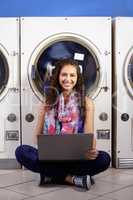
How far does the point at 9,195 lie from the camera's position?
7.72 ft

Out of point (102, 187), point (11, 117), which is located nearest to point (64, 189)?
point (102, 187)

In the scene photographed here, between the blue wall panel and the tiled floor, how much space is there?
1.43 meters

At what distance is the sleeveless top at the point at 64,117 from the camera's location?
2.64 m

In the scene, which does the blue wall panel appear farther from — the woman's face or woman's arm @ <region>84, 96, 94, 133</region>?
woman's arm @ <region>84, 96, 94, 133</region>

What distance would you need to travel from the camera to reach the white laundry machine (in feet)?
10.2

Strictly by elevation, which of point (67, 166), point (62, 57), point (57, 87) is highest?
point (62, 57)

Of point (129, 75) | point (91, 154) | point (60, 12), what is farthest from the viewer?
point (60, 12)

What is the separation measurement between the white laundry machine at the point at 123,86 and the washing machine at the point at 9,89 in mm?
786

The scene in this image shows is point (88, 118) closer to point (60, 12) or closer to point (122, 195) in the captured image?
point (122, 195)

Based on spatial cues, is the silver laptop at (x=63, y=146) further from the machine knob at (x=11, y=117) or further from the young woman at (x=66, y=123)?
the machine knob at (x=11, y=117)

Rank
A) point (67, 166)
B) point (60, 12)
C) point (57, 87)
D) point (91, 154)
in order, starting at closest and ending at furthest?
point (91, 154) → point (67, 166) → point (57, 87) → point (60, 12)

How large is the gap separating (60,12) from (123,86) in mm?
925

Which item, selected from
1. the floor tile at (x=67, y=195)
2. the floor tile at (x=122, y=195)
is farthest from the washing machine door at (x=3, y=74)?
the floor tile at (x=122, y=195)

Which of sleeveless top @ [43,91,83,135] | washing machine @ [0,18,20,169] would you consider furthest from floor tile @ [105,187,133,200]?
washing machine @ [0,18,20,169]
